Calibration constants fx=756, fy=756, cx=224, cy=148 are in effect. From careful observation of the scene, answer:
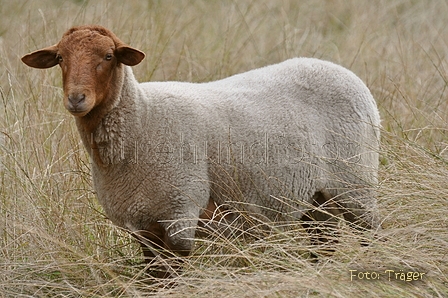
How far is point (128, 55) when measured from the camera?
4031 mm

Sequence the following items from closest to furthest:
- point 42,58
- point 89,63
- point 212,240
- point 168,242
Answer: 1. point 89,63
2. point 168,242
3. point 42,58
4. point 212,240

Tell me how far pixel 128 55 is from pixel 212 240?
1.14m

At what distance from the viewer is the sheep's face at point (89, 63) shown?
3.79 meters

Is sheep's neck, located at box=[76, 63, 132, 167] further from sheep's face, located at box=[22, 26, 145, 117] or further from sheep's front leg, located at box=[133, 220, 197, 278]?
sheep's front leg, located at box=[133, 220, 197, 278]

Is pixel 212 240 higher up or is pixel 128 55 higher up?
pixel 128 55

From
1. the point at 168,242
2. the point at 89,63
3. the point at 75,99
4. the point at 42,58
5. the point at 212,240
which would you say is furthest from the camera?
the point at 212,240

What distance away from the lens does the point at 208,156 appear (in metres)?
4.22

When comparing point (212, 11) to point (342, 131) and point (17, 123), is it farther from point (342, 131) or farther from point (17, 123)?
point (342, 131)

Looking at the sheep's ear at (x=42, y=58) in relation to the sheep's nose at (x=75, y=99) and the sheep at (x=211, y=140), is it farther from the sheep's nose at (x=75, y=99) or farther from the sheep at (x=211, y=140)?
the sheep's nose at (x=75, y=99)

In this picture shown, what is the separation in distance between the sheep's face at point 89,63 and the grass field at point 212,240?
780 mm

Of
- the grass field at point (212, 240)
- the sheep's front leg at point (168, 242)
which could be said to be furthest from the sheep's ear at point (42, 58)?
the sheep's front leg at point (168, 242)

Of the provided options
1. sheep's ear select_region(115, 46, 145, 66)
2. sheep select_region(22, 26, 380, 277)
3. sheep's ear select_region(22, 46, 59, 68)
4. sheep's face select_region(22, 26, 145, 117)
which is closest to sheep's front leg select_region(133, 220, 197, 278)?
sheep select_region(22, 26, 380, 277)

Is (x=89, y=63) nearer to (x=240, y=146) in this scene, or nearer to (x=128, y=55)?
(x=128, y=55)

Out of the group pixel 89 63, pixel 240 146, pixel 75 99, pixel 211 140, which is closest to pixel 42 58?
pixel 89 63
